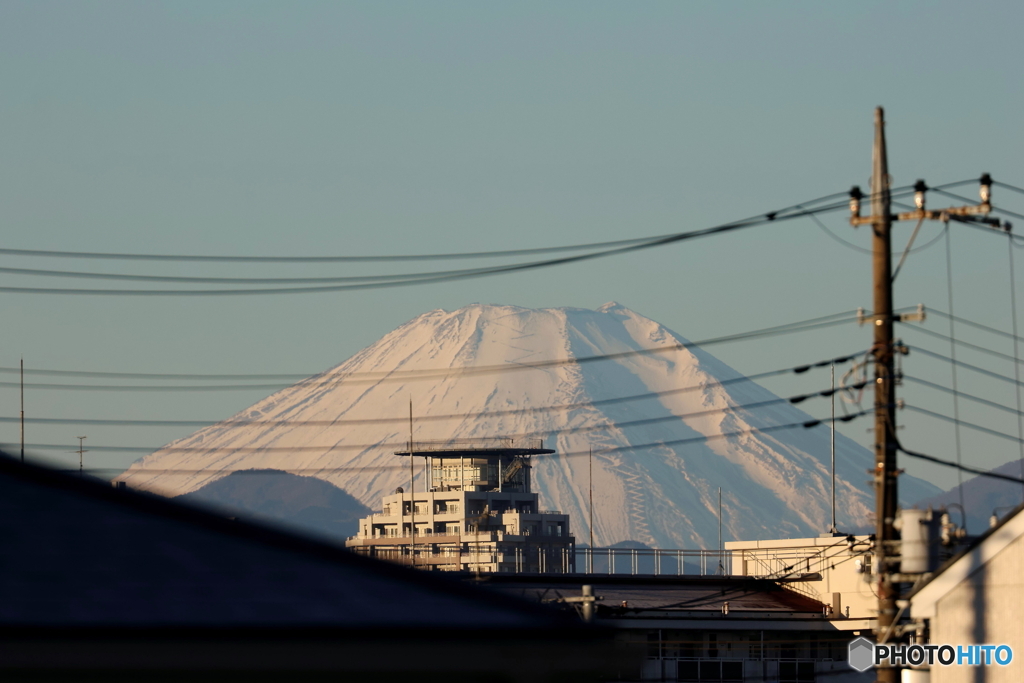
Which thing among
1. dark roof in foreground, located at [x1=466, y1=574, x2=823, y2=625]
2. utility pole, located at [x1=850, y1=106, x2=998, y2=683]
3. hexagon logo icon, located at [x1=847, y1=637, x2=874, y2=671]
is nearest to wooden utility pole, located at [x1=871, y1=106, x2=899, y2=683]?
utility pole, located at [x1=850, y1=106, x2=998, y2=683]

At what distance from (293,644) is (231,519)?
1.83 metres

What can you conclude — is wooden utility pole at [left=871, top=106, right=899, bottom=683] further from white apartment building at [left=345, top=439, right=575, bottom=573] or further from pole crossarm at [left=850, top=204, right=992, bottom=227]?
white apartment building at [left=345, top=439, right=575, bottom=573]

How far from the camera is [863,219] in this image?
986 inches

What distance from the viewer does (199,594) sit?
10859 mm

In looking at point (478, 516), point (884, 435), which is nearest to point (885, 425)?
point (884, 435)

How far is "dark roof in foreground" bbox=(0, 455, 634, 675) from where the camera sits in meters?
10.4

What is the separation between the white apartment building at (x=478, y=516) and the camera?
163500mm

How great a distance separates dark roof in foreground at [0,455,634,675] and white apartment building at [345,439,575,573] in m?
142

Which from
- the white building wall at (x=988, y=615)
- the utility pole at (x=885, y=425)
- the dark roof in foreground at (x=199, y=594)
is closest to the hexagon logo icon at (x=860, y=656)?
the white building wall at (x=988, y=615)

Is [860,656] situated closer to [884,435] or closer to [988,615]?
[988,615]

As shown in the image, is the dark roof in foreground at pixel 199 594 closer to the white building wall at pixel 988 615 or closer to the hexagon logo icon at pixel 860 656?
the white building wall at pixel 988 615

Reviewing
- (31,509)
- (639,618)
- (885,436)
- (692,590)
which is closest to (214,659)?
(31,509)

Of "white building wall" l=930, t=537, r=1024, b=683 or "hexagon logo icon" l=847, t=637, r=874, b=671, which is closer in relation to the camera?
"white building wall" l=930, t=537, r=1024, b=683

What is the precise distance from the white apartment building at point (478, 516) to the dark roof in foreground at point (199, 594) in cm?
14161
